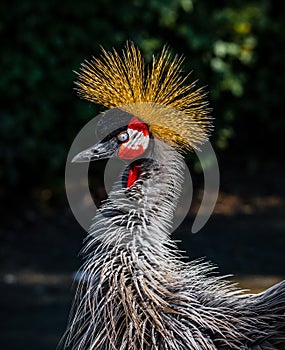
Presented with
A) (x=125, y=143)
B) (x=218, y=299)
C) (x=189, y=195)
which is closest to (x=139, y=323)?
(x=218, y=299)

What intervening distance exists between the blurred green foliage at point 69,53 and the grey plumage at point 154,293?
3505mm

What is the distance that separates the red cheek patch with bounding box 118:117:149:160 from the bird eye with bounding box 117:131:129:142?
14 mm

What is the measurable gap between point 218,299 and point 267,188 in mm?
5273

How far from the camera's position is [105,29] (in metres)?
7.59

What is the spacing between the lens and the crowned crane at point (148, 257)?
11.4 ft

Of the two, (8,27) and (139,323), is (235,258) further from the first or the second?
(139,323)

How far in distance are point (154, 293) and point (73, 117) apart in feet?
14.7

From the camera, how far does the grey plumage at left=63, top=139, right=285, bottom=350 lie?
3.47 metres

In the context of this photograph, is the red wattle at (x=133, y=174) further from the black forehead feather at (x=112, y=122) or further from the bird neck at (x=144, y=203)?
the black forehead feather at (x=112, y=122)

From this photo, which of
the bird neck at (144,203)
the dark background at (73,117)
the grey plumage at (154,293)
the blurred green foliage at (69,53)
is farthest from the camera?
the blurred green foliage at (69,53)

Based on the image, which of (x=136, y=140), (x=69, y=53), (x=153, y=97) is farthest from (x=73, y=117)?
(x=136, y=140)

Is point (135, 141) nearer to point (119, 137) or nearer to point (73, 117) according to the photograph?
point (119, 137)

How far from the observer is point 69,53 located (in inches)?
299

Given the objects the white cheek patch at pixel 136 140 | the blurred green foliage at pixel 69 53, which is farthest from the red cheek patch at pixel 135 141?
the blurred green foliage at pixel 69 53
